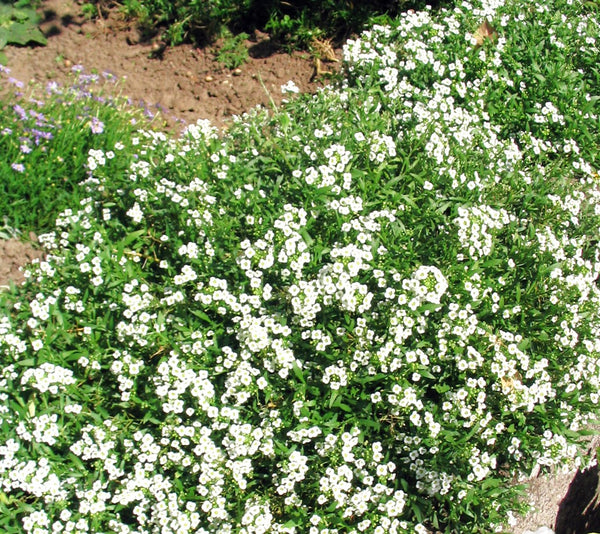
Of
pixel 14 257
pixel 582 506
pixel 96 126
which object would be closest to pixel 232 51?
pixel 96 126

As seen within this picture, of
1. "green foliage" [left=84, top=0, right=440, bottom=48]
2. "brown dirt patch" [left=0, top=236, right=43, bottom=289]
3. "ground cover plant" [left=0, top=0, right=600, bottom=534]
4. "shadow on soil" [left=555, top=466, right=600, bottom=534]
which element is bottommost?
"shadow on soil" [left=555, top=466, right=600, bottom=534]

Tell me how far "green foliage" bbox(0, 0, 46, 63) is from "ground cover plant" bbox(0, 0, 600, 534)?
2.54m

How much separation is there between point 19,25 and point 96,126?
2.09 m

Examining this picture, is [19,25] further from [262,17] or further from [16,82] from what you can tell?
[262,17]

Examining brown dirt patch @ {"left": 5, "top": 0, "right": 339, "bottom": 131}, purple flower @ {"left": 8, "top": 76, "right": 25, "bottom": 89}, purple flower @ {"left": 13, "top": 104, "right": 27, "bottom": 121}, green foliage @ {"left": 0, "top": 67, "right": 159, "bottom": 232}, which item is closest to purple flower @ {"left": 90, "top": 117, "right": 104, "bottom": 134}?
green foliage @ {"left": 0, "top": 67, "right": 159, "bottom": 232}

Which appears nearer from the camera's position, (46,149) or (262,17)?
(46,149)

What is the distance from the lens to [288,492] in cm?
363

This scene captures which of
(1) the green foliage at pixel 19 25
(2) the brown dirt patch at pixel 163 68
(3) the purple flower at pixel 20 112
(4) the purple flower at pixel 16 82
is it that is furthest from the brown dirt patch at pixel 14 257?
(1) the green foliage at pixel 19 25

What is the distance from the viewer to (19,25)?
6.41m

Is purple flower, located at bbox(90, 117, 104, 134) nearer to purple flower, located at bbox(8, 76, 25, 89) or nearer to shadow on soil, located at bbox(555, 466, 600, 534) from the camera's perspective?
purple flower, located at bbox(8, 76, 25, 89)

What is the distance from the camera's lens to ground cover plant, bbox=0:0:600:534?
360 centimetres

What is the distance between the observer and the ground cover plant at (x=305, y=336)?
3596 mm

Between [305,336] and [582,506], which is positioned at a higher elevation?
[305,336]

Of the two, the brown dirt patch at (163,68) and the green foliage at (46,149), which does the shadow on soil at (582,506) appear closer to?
the brown dirt patch at (163,68)
